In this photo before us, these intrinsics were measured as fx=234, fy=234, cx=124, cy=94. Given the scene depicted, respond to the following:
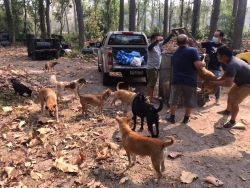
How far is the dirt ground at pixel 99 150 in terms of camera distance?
12.6ft

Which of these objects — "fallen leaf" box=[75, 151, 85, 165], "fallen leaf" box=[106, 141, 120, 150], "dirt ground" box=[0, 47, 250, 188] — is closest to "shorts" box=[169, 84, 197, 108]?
"dirt ground" box=[0, 47, 250, 188]

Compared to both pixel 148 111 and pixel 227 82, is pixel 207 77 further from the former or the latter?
pixel 148 111

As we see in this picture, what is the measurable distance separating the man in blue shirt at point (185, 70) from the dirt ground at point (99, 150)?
0.75m

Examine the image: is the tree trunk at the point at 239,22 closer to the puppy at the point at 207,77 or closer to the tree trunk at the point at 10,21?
the puppy at the point at 207,77

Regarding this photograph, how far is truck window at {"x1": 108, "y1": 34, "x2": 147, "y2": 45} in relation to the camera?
958 centimetres

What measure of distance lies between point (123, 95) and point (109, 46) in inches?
135

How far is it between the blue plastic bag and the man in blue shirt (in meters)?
3.50

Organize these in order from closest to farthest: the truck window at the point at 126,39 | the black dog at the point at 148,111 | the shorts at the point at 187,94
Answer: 1. the black dog at the point at 148,111
2. the shorts at the point at 187,94
3. the truck window at the point at 126,39

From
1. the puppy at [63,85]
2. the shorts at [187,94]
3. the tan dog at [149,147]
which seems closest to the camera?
the tan dog at [149,147]

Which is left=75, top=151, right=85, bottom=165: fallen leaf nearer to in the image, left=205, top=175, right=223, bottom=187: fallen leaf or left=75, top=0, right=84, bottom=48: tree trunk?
left=205, top=175, right=223, bottom=187: fallen leaf

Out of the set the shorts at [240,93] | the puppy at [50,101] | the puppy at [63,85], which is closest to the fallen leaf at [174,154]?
the shorts at [240,93]

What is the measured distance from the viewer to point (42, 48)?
16.0 meters

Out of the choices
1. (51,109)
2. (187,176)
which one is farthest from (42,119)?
(187,176)

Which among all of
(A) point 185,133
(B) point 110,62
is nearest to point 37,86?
(B) point 110,62
